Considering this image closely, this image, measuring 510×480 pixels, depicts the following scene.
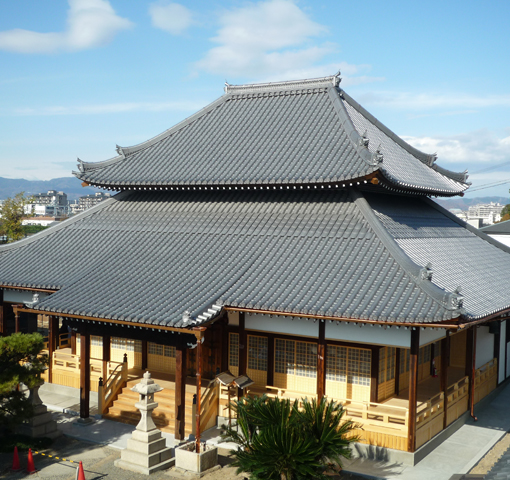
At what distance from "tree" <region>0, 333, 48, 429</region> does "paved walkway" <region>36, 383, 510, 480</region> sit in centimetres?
327

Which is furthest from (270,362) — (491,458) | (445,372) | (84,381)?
(491,458)

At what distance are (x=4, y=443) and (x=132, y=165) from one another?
13.4 metres

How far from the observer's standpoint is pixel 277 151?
23938mm

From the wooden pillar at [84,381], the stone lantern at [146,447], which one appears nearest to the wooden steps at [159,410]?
the wooden pillar at [84,381]

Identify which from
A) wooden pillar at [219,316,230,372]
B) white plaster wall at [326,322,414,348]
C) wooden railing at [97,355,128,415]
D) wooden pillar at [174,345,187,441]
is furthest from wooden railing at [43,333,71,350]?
white plaster wall at [326,322,414,348]

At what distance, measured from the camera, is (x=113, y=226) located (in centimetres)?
2539

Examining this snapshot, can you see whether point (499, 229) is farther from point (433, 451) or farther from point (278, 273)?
point (278, 273)

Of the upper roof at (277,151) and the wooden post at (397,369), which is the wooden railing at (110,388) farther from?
the wooden post at (397,369)

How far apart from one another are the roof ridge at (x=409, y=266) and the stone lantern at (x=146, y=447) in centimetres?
857

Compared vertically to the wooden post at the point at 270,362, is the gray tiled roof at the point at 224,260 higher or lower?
higher

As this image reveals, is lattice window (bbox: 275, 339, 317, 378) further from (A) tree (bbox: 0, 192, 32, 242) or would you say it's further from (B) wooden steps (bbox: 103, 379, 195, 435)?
(A) tree (bbox: 0, 192, 32, 242)

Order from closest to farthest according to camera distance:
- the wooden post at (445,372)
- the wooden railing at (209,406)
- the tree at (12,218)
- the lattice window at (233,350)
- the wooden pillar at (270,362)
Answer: the wooden post at (445,372)
the wooden railing at (209,406)
the wooden pillar at (270,362)
the lattice window at (233,350)
the tree at (12,218)

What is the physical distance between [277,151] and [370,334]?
998 cm

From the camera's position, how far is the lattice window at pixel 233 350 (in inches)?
848
